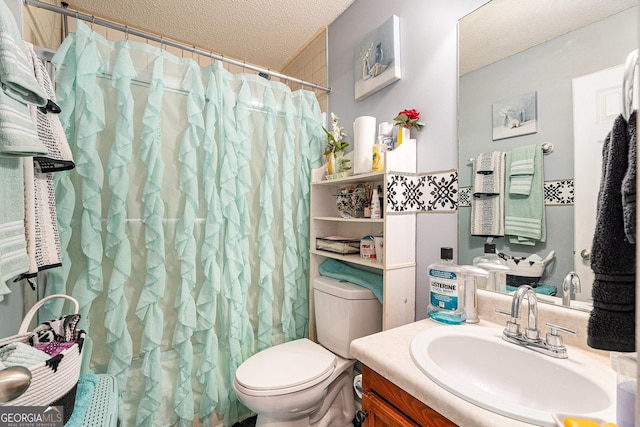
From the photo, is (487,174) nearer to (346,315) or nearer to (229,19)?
(346,315)

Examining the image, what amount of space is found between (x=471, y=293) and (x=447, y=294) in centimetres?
8

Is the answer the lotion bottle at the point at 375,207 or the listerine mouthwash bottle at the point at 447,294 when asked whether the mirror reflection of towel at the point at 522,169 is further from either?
the lotion bottle at the point at 375,207

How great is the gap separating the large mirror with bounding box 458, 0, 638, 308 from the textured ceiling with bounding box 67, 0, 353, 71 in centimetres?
110

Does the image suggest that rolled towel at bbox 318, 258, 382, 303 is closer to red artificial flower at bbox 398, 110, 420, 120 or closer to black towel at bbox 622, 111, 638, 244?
red artificial flower at bbox 398, 110, 420, 120

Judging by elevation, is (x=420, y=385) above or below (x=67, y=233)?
below

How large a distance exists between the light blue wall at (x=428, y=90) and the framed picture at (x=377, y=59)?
0.12 ft

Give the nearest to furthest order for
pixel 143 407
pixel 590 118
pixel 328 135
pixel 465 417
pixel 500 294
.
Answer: pixel 465 417, pixel 590 118, pixel 500 294, pixel 143 407, pixel 328 135

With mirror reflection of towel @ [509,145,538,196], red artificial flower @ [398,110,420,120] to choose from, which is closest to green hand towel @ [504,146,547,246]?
mirror reflection of towel @ [509,145,538,196]

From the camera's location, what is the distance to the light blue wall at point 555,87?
2.62ft

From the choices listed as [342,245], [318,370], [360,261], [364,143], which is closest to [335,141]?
[364,143]

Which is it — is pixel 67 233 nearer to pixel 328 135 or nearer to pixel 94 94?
pixel 94 94

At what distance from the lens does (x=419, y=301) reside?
1.34 meters

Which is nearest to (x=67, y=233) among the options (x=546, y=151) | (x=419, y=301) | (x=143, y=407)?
(x=143, y=407)

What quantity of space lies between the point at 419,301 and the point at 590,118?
3.00 feet
